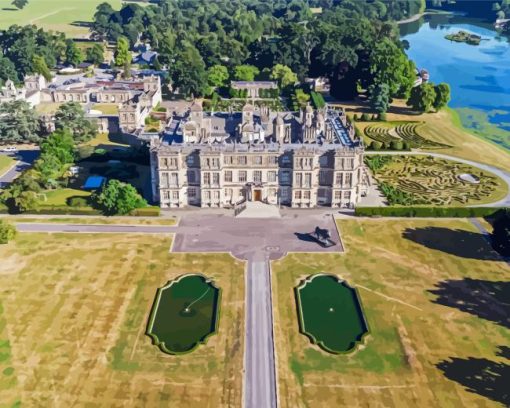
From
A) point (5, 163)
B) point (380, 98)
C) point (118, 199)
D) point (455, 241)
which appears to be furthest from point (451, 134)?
point (5, 163)

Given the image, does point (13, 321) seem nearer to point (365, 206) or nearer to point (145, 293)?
point (145, 293)

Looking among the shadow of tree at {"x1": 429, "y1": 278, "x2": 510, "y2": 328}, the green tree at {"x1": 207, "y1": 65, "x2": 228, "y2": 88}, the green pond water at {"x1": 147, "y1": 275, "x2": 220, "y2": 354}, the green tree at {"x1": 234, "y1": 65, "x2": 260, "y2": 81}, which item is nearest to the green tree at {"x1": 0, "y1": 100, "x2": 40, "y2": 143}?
the green tree at {"x1": 207, "y1": 65, "x2": 228, "y2": 88}

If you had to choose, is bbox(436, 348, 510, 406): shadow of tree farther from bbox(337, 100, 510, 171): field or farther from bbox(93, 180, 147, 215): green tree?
bbox(337, 100, 510, 171): field

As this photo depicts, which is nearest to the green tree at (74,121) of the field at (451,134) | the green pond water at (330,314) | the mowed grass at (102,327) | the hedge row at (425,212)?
the mowed grass at (102,327)

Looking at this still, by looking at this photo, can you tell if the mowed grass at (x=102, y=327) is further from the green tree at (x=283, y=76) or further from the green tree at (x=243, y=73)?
the green tree at (x=243, y=73)

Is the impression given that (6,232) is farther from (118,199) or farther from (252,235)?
(252,235)
